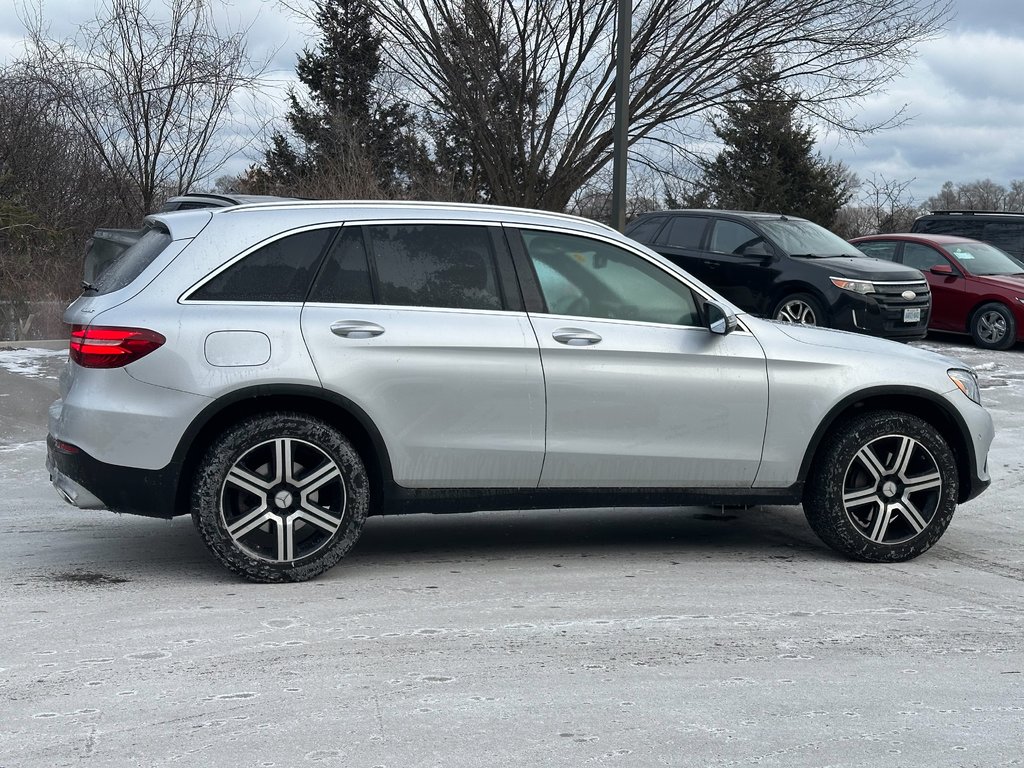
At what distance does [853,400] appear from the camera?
19.6ft

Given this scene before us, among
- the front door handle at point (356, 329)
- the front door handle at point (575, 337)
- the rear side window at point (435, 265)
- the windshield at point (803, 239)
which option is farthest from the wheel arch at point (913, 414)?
the windshield at point (803, 239)

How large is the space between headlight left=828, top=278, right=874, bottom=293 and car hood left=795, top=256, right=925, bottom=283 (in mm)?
64

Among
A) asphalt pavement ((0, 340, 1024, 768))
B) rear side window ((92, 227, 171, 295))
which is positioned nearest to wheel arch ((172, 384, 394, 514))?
asphalt pavement ((0, 340, 1024, 768))

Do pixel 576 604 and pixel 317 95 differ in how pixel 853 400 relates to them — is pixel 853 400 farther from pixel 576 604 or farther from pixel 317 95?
pixel 317 95

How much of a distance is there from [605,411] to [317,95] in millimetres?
29104

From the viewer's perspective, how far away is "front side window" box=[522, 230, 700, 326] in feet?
19.0

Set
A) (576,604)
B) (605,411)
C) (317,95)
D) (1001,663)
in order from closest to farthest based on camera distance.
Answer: (1001,663), (576,604), (605,411), (317,95)

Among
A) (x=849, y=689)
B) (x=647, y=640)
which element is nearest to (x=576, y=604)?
(x=647, y=640)

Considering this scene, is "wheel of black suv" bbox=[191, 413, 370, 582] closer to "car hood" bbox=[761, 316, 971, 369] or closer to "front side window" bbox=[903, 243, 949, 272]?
"car hood" bbox=[761, 316, 971, 369]

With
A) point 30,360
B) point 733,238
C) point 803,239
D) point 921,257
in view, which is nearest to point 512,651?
point 30,360

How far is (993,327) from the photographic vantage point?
654 inches

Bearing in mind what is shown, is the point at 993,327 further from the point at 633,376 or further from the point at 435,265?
the point at 435,265

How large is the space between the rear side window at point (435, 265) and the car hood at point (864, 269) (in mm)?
8956

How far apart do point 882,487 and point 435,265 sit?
2.49 metres
